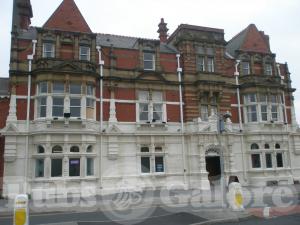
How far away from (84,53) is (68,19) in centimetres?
319

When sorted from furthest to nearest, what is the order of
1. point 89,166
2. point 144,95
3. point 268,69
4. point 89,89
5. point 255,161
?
point 268,69
point 255,161
point 144,95
point 89,89
point 89,166

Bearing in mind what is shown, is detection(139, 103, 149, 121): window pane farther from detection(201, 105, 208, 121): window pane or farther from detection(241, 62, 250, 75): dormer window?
detection(241, 62, 250, 75): dormer window

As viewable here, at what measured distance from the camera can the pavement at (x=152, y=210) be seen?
41.9ft

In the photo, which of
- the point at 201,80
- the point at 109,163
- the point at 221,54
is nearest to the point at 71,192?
the point at 109,163

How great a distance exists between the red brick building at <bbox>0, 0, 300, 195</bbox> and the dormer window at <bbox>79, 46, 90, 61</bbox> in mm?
79

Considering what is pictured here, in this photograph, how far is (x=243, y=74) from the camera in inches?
1148

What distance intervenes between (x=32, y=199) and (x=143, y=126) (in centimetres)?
980

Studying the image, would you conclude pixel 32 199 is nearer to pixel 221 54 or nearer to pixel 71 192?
pixel 71 192

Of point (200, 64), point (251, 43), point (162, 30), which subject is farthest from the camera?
point (162, 30)

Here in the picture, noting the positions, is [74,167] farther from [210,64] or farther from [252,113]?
[252,113]

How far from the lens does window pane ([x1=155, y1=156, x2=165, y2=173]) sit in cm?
2477

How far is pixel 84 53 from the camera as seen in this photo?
2439cm

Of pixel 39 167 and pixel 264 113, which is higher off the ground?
pixel 264 113

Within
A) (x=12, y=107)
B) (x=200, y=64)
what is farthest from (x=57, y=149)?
(x=200, y=64)
